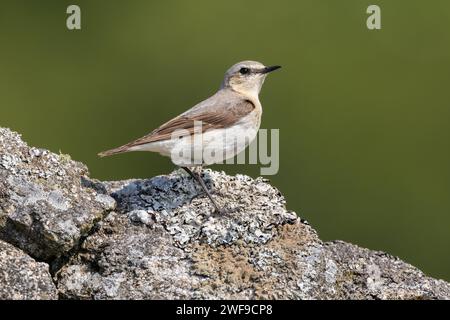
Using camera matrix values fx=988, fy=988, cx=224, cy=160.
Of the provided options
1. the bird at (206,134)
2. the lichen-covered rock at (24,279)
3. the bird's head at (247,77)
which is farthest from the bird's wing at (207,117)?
the lichen-covered rock at (24,279)

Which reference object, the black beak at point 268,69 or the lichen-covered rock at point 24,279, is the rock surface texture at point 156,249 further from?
the black beak at point 268,69

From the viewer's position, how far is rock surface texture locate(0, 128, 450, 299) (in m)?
5.83

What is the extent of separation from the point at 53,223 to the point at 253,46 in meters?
6.65

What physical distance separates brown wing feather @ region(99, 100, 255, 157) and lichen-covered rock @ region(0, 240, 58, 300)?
1.86m

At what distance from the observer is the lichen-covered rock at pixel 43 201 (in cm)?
593

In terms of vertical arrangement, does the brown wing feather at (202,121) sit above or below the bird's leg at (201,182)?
above

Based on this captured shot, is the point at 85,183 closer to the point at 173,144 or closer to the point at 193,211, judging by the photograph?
the point at 193,211

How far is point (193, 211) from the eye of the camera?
21.8ft

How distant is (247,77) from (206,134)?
55.7 inches

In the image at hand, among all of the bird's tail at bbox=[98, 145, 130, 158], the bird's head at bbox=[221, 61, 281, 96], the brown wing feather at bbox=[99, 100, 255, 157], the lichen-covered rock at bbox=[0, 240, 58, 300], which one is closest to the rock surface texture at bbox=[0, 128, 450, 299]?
the lichen-covered rock at bbox=[0, 240, 58, 300]

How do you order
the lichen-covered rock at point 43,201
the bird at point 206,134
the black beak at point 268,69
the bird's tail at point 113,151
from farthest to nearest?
1. the black beak at point 268,69
2. the bird at point 206,134
3. the bird's tail at point 113,151
4. the lichen-covered rock at point 43,201

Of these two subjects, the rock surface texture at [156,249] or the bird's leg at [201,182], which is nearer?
the rock surface texture at [156,249]

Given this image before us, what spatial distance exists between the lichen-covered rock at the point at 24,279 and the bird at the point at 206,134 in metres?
1.69

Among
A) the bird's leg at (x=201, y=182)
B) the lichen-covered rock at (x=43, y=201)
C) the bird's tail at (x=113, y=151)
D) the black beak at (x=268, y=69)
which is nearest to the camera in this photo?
the lichen-covered rock at (x=43, y=201)
